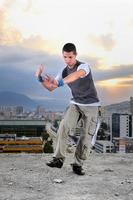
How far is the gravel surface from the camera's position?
4.15 meters

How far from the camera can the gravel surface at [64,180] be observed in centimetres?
415

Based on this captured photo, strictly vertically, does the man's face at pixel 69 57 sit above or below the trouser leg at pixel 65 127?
above

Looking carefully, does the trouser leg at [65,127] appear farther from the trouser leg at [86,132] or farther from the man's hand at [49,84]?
the man's hand at [49,84]

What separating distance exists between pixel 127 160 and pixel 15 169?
1.66 m

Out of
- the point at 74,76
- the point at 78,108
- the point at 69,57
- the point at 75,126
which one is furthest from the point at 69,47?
the point at 75,126

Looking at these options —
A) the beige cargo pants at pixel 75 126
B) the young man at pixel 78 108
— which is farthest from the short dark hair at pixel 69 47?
the beige cargo pants at pixel 75 126

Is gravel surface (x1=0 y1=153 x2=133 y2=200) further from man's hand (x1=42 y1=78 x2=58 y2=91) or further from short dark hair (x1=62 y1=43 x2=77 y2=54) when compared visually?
short dark hair (x1=62 y1=43 x2=77 y2=54)

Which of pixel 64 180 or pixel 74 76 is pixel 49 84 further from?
pixel 64 180

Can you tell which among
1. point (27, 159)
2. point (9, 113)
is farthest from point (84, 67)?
point (9, 113)

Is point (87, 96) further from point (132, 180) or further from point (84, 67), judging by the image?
point (132, 180)

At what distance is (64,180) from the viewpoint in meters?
4.73

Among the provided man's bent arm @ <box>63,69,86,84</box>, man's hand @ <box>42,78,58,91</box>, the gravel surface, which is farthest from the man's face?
the gravel surface

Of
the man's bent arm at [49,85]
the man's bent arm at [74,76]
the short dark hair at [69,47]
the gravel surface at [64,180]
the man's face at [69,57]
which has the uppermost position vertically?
the short dark hair at [69,47]

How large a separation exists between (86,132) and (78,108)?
27cm
